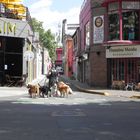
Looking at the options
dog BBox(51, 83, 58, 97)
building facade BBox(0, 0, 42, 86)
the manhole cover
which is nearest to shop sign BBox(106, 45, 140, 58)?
building facade BBox(0, 0, 42, 86)

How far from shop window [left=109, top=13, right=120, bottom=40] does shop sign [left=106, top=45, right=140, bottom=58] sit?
855mm

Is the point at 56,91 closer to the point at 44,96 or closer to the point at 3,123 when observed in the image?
the point at 44,96

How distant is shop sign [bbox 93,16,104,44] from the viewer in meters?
40.3

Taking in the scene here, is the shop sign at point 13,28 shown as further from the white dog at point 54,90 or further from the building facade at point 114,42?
the white dog at point 54,90

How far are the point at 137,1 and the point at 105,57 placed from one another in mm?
5120

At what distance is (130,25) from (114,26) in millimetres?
1344

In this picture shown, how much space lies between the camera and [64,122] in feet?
49.8

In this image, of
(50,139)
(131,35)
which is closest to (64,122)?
(50,139)

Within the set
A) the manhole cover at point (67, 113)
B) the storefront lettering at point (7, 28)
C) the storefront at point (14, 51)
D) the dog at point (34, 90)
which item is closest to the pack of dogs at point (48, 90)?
the dog at point (34, 90)

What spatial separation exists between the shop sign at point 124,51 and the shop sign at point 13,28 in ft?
23.3

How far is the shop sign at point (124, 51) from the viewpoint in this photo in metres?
38.0

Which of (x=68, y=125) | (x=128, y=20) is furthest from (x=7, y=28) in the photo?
(x=68, y=125)

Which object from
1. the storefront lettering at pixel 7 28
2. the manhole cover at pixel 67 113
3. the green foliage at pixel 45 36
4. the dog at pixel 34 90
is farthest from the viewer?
the green foliage at pixel 45 36

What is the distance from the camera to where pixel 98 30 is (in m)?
40.8
